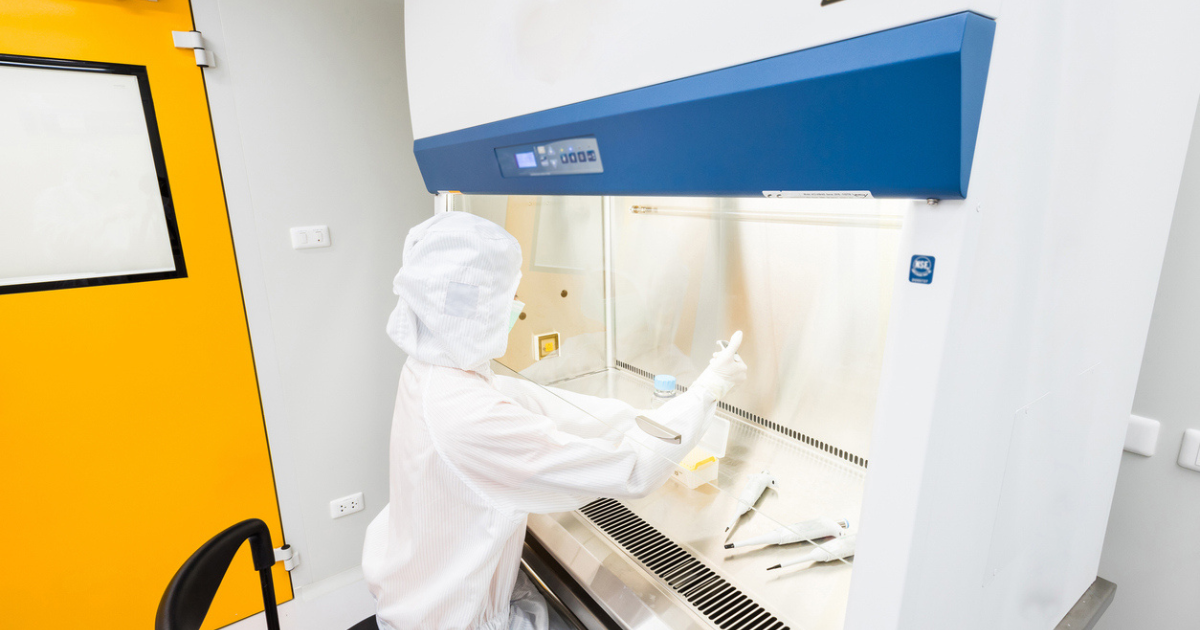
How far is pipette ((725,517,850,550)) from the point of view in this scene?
919 millimetres

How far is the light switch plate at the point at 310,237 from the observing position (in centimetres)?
173

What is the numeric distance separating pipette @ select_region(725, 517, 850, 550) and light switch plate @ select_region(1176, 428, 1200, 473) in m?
0.59

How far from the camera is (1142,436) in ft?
3.22

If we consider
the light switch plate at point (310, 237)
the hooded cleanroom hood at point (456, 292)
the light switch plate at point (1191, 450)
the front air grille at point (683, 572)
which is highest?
the light switch plate at point (310, 237)

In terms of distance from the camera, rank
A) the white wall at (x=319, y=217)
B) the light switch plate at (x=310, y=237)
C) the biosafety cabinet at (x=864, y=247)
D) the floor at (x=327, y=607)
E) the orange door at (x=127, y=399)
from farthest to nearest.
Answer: the floor at (x=327, y=607)
the light switch plate at (x=310, y=237)
the white wall at (x=319, y=217)
the orange door at (x=127, y=399)
the biosafety cabinet at (x=864, y=247)

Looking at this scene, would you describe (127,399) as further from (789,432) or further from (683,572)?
(789,432)

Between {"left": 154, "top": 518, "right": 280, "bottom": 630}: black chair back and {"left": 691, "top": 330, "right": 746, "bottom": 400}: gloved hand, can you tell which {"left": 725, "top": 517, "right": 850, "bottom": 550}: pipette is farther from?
{"left": 154, "top": 518, "right": 280, "bottom": 630}: black chair back

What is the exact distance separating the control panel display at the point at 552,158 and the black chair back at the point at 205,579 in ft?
2.74

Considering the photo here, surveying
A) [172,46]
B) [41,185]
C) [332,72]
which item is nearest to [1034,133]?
[332,72]

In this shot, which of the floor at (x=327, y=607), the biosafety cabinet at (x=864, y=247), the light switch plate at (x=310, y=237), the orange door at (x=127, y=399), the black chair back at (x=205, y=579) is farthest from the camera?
the floor at (x=327, y=607)

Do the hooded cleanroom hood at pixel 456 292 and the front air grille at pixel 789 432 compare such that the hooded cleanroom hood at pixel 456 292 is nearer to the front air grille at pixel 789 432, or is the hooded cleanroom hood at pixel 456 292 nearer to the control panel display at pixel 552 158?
the control panel display at pixel 552 158

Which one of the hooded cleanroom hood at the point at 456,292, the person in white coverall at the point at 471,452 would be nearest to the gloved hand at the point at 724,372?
the person in white coverall at the point at 471,452

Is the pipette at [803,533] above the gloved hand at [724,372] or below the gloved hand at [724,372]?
below

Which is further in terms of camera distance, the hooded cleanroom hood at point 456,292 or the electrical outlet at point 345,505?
the electrical outlet at point 345,505
